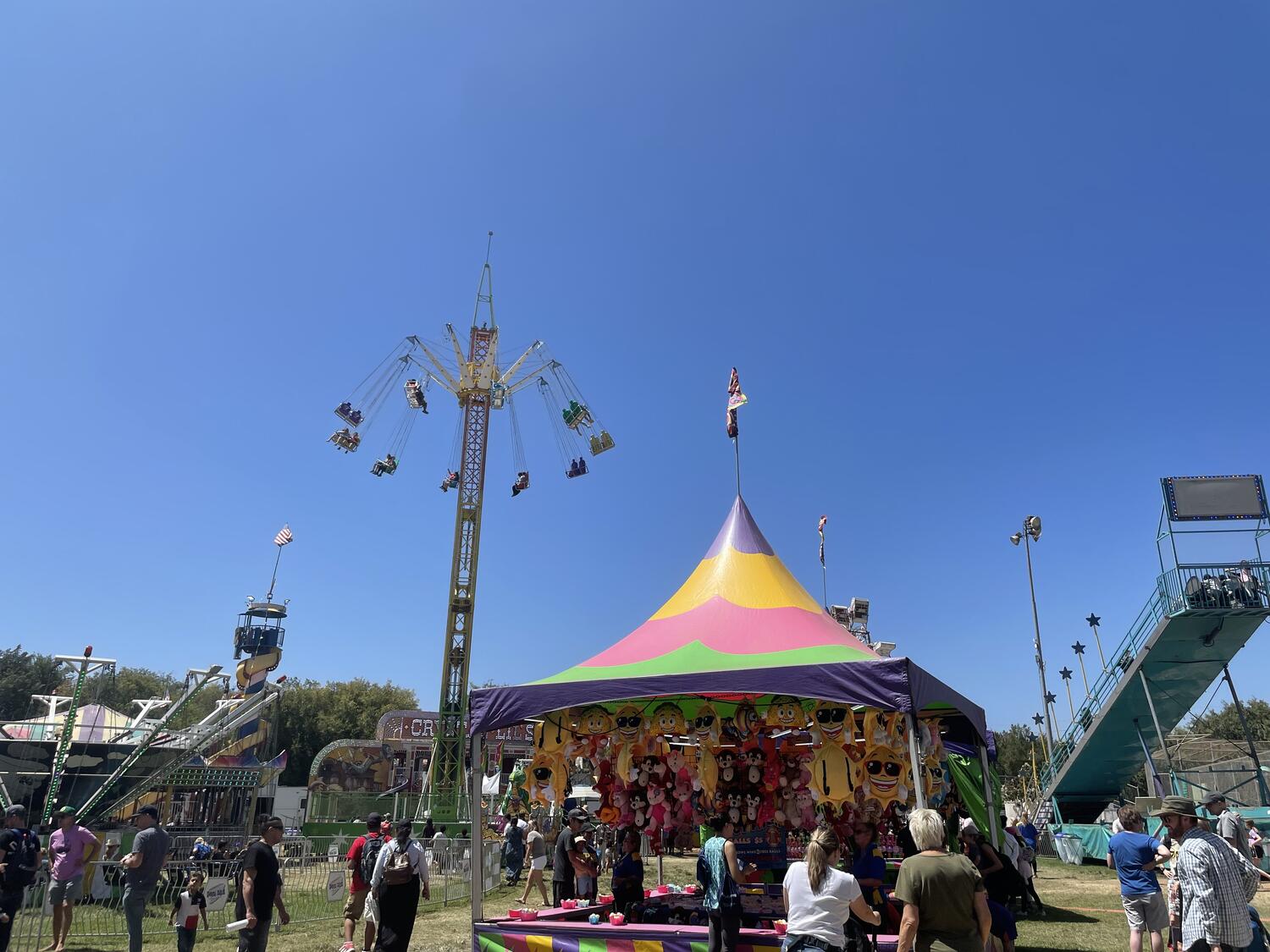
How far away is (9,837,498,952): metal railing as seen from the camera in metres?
10.3

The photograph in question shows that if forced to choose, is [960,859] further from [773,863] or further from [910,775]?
[773,863]

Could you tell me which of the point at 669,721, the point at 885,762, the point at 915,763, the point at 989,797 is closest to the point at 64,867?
the point at 669,721

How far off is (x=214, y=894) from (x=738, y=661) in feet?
25.0

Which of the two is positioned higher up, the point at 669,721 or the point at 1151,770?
the point at 669,721

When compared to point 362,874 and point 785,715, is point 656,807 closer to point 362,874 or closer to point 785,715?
point 785,715

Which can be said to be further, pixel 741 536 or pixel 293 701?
pixel 293 701

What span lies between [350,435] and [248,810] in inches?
595

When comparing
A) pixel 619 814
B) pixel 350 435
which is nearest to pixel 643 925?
pixel 619 814

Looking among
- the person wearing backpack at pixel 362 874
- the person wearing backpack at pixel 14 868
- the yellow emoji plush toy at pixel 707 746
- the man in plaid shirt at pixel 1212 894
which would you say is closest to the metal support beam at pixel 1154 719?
the yellow emoji plush toy at pixel 707 746

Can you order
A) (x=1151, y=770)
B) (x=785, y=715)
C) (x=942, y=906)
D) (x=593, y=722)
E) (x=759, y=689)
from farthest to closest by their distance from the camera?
(x=1151, y=770) → (x=593, y=722) → (x=785, y=715) → (x=759, y=689) → (x=942, y=906)

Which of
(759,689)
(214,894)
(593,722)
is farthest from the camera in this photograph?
(214,894)

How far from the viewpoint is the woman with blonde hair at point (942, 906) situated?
15.2 feet

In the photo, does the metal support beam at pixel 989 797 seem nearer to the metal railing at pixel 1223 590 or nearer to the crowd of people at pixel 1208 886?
the crowd of people at pixel 1208 886

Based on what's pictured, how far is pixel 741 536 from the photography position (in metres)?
11.9
